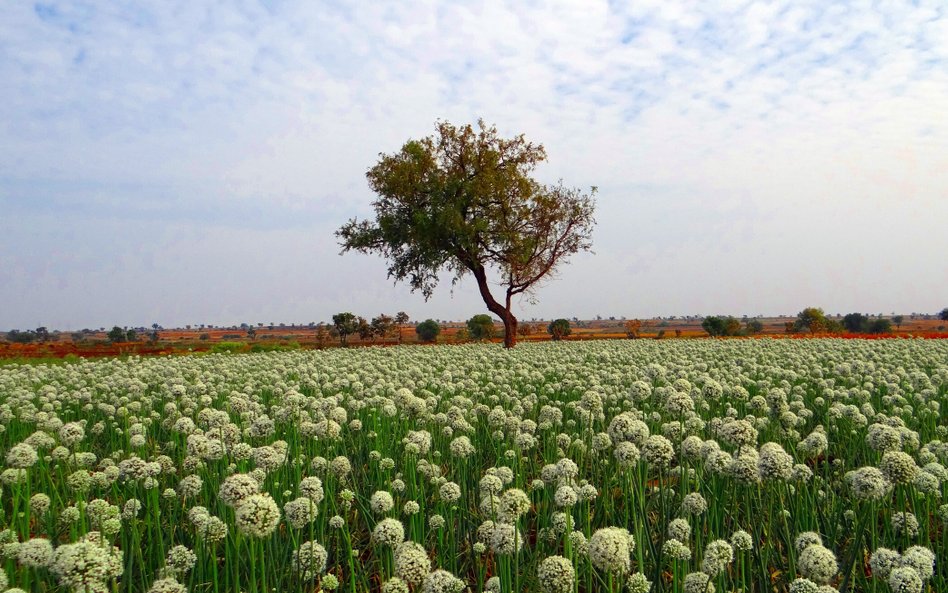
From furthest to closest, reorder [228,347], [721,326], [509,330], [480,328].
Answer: [480,328]
[721,326]
[228,347]
[509,330]

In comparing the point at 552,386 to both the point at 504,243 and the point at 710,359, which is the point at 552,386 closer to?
the point at 710,359

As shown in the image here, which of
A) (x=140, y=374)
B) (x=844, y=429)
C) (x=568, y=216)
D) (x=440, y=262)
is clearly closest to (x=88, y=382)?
(x=140, y=374)

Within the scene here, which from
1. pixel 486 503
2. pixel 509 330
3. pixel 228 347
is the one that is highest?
pixel 509 330

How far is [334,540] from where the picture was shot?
5855 millimetres

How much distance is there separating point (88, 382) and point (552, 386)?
11.4m

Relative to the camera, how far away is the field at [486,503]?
373 cm

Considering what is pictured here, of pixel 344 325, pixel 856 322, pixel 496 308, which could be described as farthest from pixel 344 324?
pixel 856 322

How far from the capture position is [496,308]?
37844 millimetres

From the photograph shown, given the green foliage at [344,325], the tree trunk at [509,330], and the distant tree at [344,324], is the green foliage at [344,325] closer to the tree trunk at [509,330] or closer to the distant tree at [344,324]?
the distant tree at [344,324]

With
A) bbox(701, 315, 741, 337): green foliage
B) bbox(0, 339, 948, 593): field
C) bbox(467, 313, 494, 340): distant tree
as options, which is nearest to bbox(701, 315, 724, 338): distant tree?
bbox(701, 315, 741, 337): green foliage

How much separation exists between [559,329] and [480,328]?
713 centimetres

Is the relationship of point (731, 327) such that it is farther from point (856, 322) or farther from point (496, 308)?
point (496, 308)

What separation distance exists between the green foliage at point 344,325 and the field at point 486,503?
42.7 metres

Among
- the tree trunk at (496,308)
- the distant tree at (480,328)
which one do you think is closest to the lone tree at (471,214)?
the tree trunk at (496,308)
